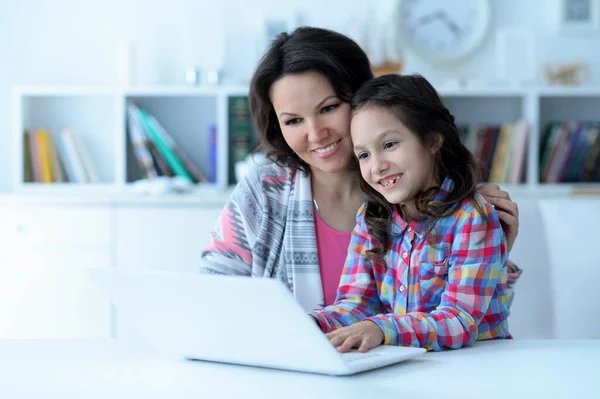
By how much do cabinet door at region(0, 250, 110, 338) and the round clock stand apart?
1.67 m

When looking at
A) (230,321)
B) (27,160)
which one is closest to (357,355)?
(230,321)

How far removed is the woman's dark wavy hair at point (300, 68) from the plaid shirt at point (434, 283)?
30 centimetres

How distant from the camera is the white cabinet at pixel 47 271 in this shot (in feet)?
9.93

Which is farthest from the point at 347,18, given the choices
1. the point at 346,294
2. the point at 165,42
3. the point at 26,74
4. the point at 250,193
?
the point at 346,294

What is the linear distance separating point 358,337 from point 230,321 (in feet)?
0.70

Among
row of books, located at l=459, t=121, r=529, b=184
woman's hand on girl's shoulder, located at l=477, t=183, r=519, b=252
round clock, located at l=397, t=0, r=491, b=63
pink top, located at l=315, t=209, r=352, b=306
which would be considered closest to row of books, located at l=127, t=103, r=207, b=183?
round clock, located at l=397, t=0, r=491, b=63

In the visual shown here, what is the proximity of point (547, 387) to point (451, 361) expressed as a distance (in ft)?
0.56

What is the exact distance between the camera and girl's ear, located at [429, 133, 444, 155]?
149cm

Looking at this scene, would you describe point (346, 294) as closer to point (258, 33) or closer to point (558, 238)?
point (558, 238)

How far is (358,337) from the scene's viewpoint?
3.50ft

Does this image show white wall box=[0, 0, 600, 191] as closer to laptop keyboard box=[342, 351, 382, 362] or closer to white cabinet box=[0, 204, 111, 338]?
white cabinet box=[0, 204, 111, 338]

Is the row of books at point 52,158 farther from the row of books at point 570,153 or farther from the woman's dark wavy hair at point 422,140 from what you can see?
the woman's dark wavy hair at point 422,140

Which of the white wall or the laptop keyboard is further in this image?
the white wall

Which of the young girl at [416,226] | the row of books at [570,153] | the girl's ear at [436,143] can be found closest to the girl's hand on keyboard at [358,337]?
the young girl at [416,226]
